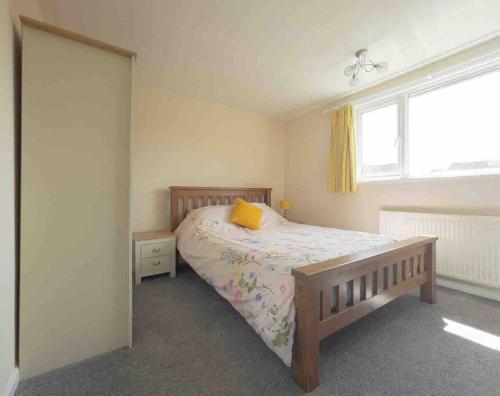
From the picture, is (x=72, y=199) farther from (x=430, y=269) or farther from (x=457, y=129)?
(x=457, y=129)

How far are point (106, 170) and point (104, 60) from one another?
0.67 m

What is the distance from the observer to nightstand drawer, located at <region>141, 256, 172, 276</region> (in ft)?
7.97

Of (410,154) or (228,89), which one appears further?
(228,89)

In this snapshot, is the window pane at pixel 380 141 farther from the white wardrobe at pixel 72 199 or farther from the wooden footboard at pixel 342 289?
the white wardrobe at pixel 72 199

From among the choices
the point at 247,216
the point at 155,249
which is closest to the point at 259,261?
the point at 247,216

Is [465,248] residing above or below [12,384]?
above

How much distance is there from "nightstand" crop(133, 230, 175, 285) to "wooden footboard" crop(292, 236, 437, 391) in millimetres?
1844

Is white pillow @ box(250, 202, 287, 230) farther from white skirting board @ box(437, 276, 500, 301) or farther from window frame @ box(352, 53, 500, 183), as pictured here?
white skirting board @ box(437, 276, 500, 301)

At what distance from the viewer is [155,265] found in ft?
8.18

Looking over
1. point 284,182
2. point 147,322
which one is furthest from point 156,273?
point 284,182

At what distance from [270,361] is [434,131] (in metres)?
2.81

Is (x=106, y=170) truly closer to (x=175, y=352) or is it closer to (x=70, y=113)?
(x=70, y=113)

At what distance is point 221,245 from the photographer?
6.45ft

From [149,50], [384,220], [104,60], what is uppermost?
[149,50]
